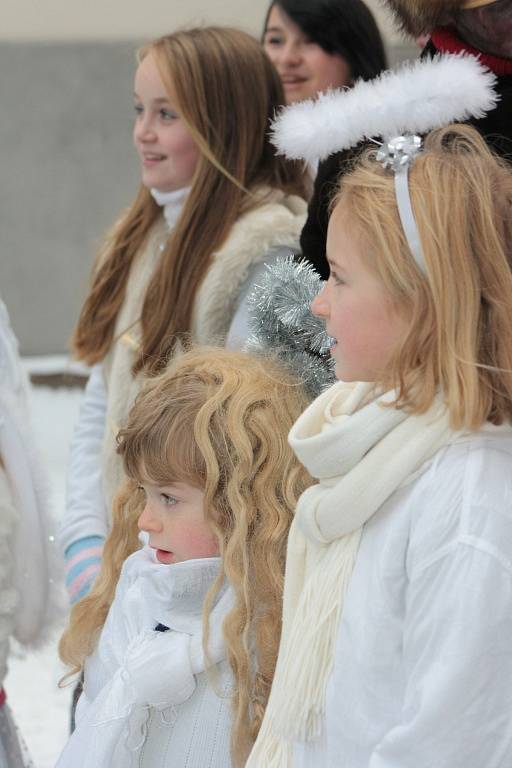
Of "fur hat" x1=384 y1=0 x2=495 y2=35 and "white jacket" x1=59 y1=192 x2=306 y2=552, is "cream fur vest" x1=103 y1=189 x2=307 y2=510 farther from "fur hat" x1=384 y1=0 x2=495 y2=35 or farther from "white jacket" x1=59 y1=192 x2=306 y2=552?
"fur hat" x1=384 y1=0 x2=495 y2=35

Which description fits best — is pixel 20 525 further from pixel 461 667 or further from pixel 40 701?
pixel 40 701

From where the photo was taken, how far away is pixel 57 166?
603cm

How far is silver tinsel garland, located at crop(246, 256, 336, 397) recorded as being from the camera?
161 centimetres

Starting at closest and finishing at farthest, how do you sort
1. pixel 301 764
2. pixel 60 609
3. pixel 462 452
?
1. pixel 462 452
2. pixel 301 764
3. pixel 60 609

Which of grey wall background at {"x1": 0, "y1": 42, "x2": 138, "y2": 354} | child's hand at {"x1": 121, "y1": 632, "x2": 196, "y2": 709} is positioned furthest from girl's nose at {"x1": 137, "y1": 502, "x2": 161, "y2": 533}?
grey wall background at {"x1": 0, "y1": 42, "x2": 138, "y2": 354}

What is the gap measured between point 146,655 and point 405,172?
0.70m

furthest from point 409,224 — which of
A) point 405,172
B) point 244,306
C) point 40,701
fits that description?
point 40,701

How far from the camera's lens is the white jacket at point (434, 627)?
43.6 inches

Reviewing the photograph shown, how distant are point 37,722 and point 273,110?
1935mm

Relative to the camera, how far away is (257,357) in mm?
1680

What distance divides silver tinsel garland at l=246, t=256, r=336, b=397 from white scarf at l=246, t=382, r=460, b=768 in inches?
11.3

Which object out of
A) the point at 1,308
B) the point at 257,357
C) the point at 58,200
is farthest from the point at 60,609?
the point at 58,200

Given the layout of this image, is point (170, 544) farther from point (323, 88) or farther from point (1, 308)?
point (323, 88)

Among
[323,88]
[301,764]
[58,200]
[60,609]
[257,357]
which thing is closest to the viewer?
[301,764]
